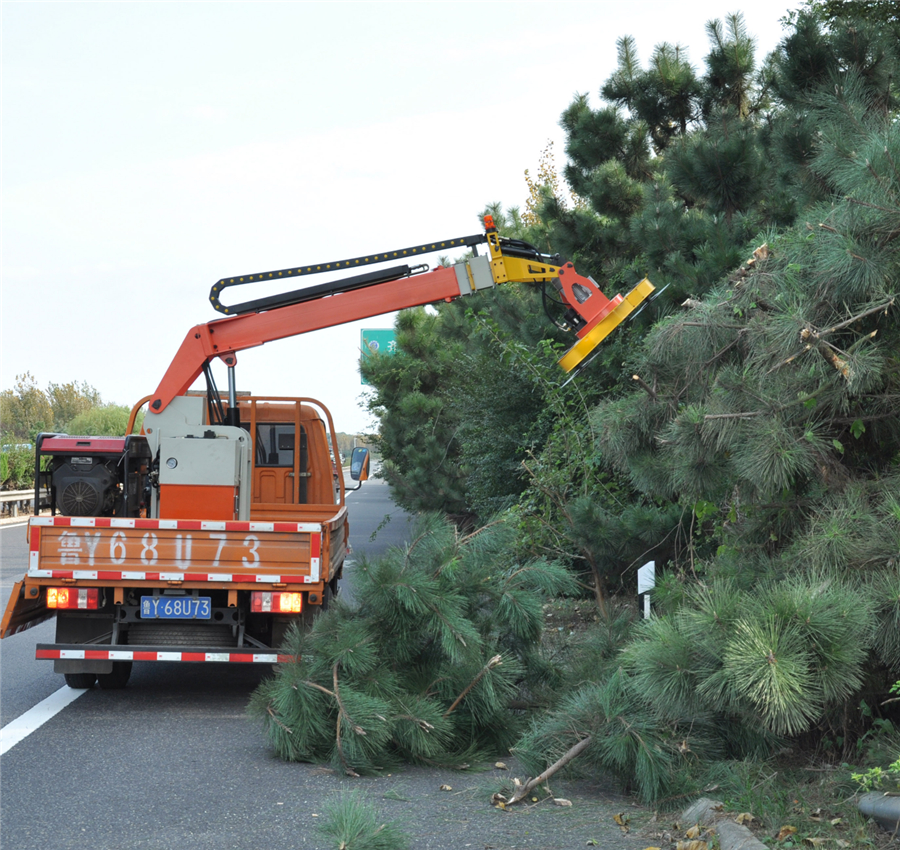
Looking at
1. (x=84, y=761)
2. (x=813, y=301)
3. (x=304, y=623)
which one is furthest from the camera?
(x=304, y=623)

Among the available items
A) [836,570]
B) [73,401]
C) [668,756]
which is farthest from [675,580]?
[73,401]

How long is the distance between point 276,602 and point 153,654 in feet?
3.08

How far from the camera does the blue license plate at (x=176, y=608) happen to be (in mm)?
7316

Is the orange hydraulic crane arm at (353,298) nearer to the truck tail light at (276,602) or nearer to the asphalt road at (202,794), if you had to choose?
the truck tail light at (276,602)

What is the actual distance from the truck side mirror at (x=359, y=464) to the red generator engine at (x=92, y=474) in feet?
8.14

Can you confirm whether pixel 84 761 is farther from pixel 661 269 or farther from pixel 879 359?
pixel 661 269

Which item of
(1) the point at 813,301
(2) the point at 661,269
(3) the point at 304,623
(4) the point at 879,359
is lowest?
(3) the point at 304,623

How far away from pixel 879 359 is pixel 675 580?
2.35 meters

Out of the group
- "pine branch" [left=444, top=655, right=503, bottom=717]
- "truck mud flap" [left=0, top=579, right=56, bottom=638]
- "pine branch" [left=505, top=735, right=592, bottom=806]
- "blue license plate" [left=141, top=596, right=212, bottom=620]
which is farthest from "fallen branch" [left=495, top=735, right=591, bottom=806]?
"truck mud flap" [left=0, top=579, right=56, bottom=638]

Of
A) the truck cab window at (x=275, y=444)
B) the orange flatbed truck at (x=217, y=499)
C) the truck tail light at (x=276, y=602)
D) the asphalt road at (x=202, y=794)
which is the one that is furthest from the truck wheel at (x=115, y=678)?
the truck cab window at (x=275, y=444)

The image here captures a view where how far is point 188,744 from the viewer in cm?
638

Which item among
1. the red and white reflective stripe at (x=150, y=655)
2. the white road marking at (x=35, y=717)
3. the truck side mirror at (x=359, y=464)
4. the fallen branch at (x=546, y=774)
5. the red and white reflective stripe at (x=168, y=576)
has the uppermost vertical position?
the truck side mirror at (x=359, y=464)

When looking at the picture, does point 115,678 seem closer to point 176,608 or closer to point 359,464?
point 176,608

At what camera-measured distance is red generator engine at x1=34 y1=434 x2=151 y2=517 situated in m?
8.29
